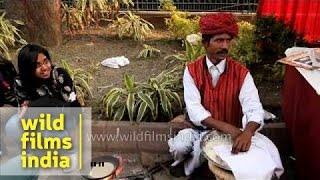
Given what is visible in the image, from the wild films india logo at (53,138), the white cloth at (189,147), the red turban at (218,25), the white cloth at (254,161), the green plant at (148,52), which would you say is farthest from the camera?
the green plant at (148,52)

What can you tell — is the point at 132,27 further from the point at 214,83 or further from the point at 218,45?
the point at 218,45

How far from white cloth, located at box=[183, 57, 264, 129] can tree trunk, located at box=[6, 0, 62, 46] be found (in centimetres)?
327

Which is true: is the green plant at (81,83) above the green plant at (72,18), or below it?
below

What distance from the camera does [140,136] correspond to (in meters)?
4.43

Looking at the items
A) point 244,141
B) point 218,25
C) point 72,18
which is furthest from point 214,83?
point 72,18

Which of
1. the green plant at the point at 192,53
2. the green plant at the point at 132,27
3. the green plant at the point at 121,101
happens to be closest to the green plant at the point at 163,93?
the green plant at the point at 121,101

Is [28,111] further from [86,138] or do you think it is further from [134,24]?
[134,24]

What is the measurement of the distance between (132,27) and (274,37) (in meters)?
2.30

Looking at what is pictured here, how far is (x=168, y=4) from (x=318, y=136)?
13.3 ft

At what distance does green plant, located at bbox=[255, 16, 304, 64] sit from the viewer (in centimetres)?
516

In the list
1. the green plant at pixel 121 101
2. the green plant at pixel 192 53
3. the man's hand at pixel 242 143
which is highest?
the green plant at pixel 192 53

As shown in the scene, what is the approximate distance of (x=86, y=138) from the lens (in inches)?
174

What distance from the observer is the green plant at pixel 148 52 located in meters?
6.05

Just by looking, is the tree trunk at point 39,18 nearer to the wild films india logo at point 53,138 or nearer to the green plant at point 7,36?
the green plant at point 7,36
